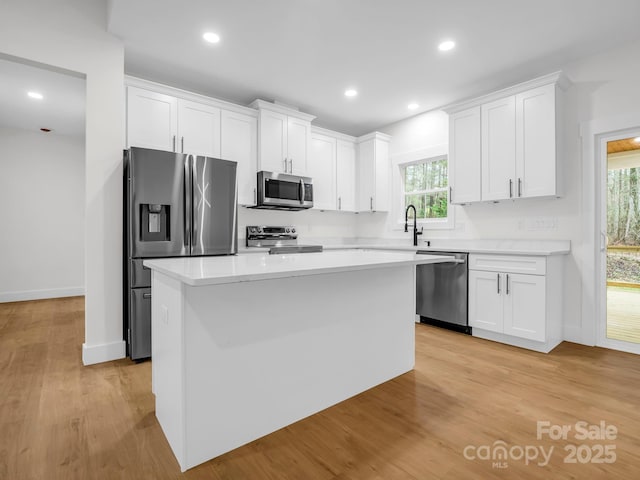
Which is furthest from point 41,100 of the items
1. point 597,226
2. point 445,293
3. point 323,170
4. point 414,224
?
point 597,226

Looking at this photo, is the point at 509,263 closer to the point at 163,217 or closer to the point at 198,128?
the point at 163,217

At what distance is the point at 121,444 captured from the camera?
5.40 ft

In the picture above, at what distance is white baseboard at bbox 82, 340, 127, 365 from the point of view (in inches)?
107

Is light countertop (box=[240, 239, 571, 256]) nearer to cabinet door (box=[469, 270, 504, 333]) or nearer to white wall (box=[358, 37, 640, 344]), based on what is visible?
white wall (box=[358, 37, 640, 344])

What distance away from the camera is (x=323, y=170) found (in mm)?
4816

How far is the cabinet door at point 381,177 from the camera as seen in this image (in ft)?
16.3

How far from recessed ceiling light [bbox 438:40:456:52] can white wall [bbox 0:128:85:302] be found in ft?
19.5

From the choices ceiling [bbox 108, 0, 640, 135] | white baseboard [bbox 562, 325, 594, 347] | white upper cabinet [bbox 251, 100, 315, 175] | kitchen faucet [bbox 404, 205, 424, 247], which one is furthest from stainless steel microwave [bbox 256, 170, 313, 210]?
white baseboard [bbox 562, 325, 594, 347]

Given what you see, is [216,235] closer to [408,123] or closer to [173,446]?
[173,446]

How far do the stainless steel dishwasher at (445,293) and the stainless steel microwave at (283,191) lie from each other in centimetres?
161

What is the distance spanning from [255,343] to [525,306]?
2605 millimetres

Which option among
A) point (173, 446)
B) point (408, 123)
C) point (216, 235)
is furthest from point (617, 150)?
point (173, 446)

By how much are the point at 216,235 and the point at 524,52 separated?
132 inches

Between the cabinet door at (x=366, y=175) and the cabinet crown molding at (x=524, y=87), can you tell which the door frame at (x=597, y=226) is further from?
the cabinet door at (x=366, y=175)
